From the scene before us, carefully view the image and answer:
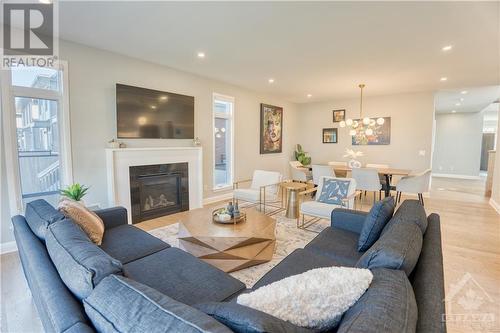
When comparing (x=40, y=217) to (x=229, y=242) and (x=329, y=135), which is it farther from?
(x=329, y=135)

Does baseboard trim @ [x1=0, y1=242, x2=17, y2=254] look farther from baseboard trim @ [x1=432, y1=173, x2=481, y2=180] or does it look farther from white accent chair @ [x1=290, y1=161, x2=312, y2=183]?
baseboard trim @ [x1=432, y1=173, x2=481, y2=180]

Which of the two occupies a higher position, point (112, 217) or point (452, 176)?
point (112, 217)

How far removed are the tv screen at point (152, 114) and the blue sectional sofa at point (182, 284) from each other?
7.69 ft

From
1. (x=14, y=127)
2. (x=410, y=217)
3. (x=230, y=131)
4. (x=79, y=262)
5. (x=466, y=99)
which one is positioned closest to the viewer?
(x=79, y=262)

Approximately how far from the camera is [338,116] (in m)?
7.75

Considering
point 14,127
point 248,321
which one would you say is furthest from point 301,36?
point 14,127

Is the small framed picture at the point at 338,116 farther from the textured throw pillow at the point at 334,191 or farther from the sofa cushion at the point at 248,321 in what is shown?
the sofa cushion at the point at 248,321

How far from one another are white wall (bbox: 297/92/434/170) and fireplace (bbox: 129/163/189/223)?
199 inches

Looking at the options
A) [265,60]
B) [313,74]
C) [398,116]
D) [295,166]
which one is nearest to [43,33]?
[265,60]

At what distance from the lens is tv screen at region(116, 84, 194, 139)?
4.02 meters

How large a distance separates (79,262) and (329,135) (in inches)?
308

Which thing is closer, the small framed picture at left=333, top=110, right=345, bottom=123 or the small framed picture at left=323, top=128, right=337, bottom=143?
the small framed picture at left=333, top=110, right=345, bottom=123

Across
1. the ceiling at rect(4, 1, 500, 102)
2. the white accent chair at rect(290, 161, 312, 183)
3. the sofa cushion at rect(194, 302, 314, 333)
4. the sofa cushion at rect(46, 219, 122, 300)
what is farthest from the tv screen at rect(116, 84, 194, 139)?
the sofa cushion at rect(194, 302, 314, 333)

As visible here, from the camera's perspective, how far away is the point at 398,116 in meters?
6.78
